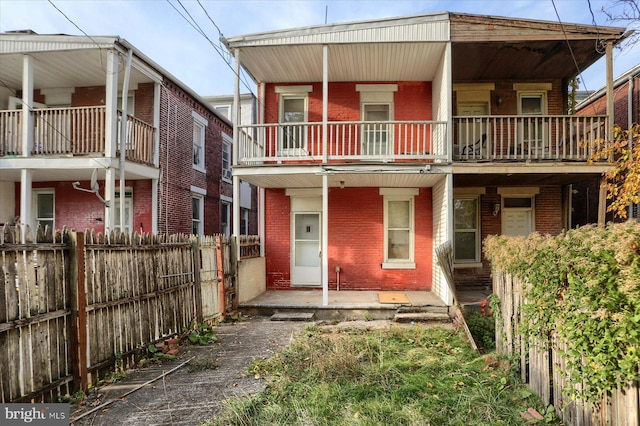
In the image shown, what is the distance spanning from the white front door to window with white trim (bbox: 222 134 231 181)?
6.33 metres

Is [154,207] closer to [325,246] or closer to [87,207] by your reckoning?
[87,207]

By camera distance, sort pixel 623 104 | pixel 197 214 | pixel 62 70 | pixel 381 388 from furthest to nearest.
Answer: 1. pixel 197 214
2. pixel 623 104
3. pixel 62 70
4. pixel 381 388

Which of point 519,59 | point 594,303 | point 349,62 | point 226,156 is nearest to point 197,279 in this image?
point 594,303

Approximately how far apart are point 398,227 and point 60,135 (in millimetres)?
9595

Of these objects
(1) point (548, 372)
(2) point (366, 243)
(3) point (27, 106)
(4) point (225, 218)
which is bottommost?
(1) point (548, 372)

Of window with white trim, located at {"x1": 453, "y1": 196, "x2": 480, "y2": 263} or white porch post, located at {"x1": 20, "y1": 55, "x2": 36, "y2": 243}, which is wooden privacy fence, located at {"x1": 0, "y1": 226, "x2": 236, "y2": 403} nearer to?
white porch post, located at {"x1": 20, "y1": 55, "x2": 36, "y2": 243}

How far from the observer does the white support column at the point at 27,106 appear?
898cm

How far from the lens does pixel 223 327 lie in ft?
24.3

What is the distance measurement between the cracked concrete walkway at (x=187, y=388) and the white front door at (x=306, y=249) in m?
3.94

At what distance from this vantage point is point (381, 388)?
4250 mm

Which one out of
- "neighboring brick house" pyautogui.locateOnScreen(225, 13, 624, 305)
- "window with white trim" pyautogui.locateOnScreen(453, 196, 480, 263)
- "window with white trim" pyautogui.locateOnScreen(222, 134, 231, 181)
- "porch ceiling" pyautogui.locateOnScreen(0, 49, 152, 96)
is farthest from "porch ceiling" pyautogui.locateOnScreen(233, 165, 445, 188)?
"window with white trim" pyautogui.locateOnScreen(222, 134, 231, 181)

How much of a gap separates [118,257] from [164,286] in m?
1.18

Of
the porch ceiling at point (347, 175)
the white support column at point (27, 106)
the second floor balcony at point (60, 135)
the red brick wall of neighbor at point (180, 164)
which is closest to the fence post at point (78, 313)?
the porch ceiling at point (347, 175)

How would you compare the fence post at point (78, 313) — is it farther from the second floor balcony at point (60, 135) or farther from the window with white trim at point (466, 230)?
the window with white trim at point (466, 230)
